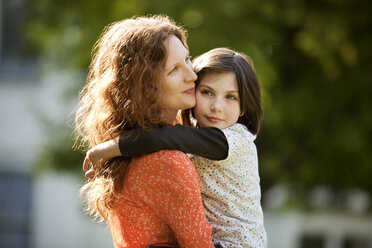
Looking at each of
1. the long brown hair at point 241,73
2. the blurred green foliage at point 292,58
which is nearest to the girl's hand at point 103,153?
the long brown hair at point 241,73

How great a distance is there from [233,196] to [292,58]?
5.73 m

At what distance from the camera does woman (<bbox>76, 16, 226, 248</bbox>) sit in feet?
7.25

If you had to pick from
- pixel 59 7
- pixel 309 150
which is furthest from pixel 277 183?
pixel 59 7

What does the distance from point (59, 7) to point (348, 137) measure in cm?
381

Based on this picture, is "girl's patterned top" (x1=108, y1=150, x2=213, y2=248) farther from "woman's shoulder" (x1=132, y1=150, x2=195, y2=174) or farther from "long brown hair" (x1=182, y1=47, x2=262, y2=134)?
"long brown hair" (x1=182, y1=47, x2=262, y2=134)

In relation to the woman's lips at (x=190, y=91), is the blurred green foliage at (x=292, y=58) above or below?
below

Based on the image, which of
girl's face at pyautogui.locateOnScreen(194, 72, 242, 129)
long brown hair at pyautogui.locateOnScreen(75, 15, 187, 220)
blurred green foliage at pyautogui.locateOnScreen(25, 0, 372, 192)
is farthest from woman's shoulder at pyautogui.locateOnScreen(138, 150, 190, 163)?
blurred green foliage at pyautogui.locateOnScreen(25, 0, 372, 192)

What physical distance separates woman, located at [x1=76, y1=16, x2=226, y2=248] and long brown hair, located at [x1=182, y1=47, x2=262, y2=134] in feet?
0.43

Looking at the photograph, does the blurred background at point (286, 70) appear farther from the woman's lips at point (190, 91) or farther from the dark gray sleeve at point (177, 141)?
the dark gray sleeve at point (177, 141)

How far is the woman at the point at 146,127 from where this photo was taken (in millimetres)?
2209

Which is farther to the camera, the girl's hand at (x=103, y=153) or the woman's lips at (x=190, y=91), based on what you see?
the woman's lips at (x=190, y=91)

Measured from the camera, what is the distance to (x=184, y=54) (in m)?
2.41

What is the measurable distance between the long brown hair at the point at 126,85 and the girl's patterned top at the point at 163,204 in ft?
0.27

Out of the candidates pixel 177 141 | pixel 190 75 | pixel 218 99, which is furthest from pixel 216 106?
pixel 177 141
